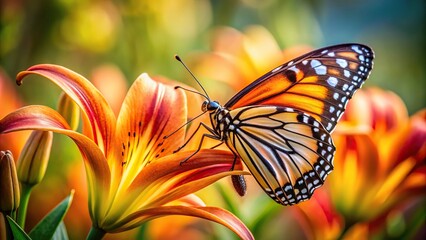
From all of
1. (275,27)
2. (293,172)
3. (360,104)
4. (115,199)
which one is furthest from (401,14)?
(115,199)

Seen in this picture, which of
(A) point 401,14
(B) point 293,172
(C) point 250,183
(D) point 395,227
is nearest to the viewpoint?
(B) point 293,172

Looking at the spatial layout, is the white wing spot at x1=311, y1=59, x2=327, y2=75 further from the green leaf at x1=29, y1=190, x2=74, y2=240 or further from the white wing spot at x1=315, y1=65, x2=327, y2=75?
the green leaf at x1=29, y1=190, x2=74, y2=240

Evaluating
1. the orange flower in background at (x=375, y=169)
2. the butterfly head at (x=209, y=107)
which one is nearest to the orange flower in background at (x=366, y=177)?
the orange flower in background at (x=375, y=169)

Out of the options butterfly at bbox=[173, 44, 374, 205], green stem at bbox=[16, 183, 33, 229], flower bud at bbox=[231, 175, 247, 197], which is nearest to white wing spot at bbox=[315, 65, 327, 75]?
butterfly at bbox=[173, 44, 374, 205]

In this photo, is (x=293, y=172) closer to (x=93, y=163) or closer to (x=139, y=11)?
(x=93, y=163)

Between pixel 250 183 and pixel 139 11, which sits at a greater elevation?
pixel 139 11

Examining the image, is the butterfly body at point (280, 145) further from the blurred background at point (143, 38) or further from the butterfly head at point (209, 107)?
Answer: the blurred background at point (143, 38)

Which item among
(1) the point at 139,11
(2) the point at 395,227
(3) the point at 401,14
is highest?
(1) the point at 139,11

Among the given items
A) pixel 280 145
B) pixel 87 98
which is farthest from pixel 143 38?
pixel 87 98
